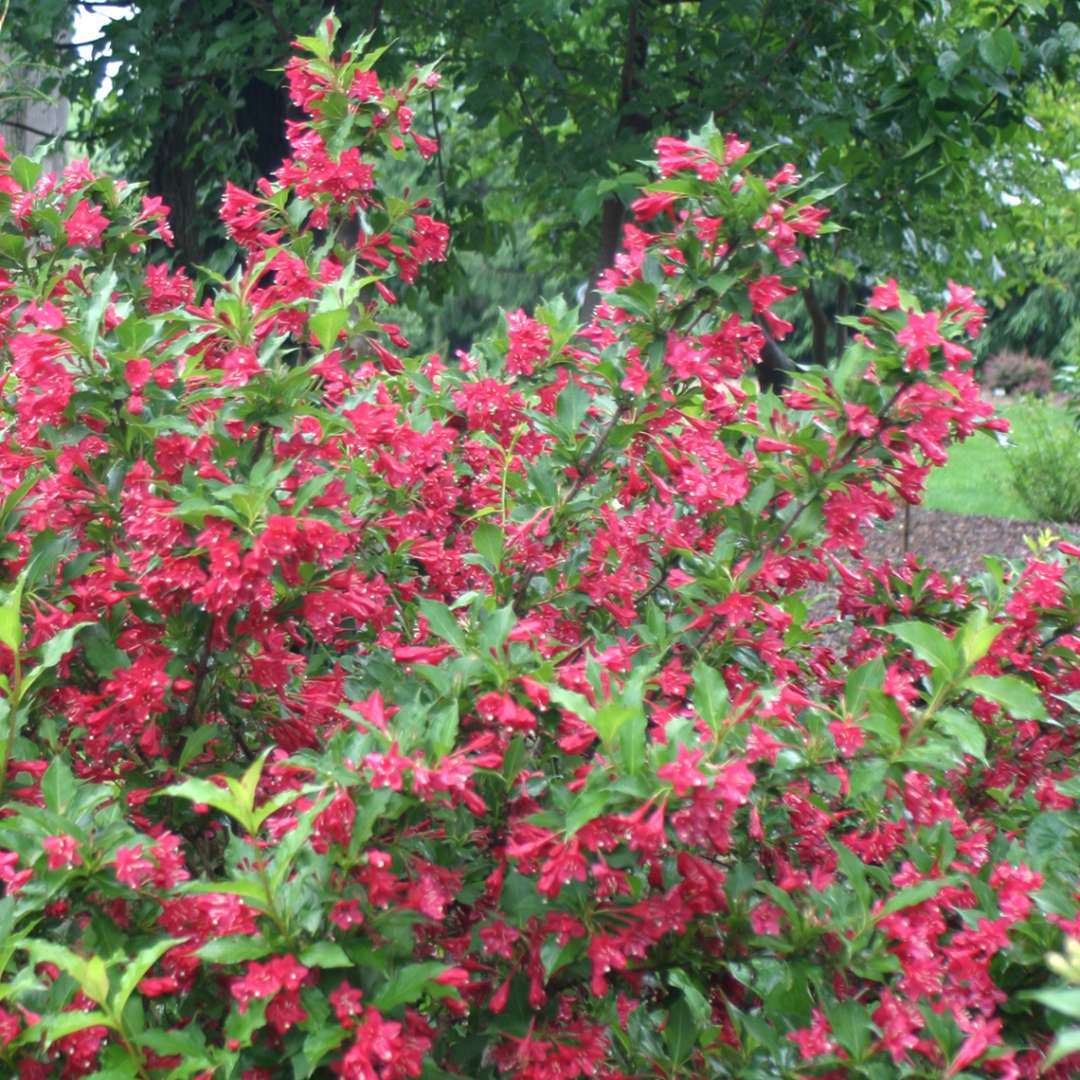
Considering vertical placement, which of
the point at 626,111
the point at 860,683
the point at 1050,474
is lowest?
the point at 860,683

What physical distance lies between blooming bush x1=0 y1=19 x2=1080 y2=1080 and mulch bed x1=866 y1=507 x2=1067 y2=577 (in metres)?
7.45

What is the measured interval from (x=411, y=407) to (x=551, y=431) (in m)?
0.59

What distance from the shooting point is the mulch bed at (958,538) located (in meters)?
9.58

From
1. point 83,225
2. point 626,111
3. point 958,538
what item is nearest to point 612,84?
point 626,111

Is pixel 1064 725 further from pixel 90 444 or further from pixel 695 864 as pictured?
pixel 90 444

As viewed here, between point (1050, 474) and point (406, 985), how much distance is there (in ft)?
39.2

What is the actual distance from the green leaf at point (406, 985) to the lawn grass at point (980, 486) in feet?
36.1

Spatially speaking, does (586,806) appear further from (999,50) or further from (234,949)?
(999,50)

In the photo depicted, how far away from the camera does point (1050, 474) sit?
480 inches

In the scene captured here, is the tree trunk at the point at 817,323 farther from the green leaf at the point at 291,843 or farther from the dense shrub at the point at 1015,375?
the dense shrub at the point at 1015,375

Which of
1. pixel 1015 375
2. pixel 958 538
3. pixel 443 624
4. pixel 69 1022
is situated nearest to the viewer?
pixel 69 1022

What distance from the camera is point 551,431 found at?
199cm

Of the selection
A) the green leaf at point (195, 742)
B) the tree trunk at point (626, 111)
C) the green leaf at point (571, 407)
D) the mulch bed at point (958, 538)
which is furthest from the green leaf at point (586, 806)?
the mulch bed at point (958, 538)

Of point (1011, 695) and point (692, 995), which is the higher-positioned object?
point (1011, 695)
